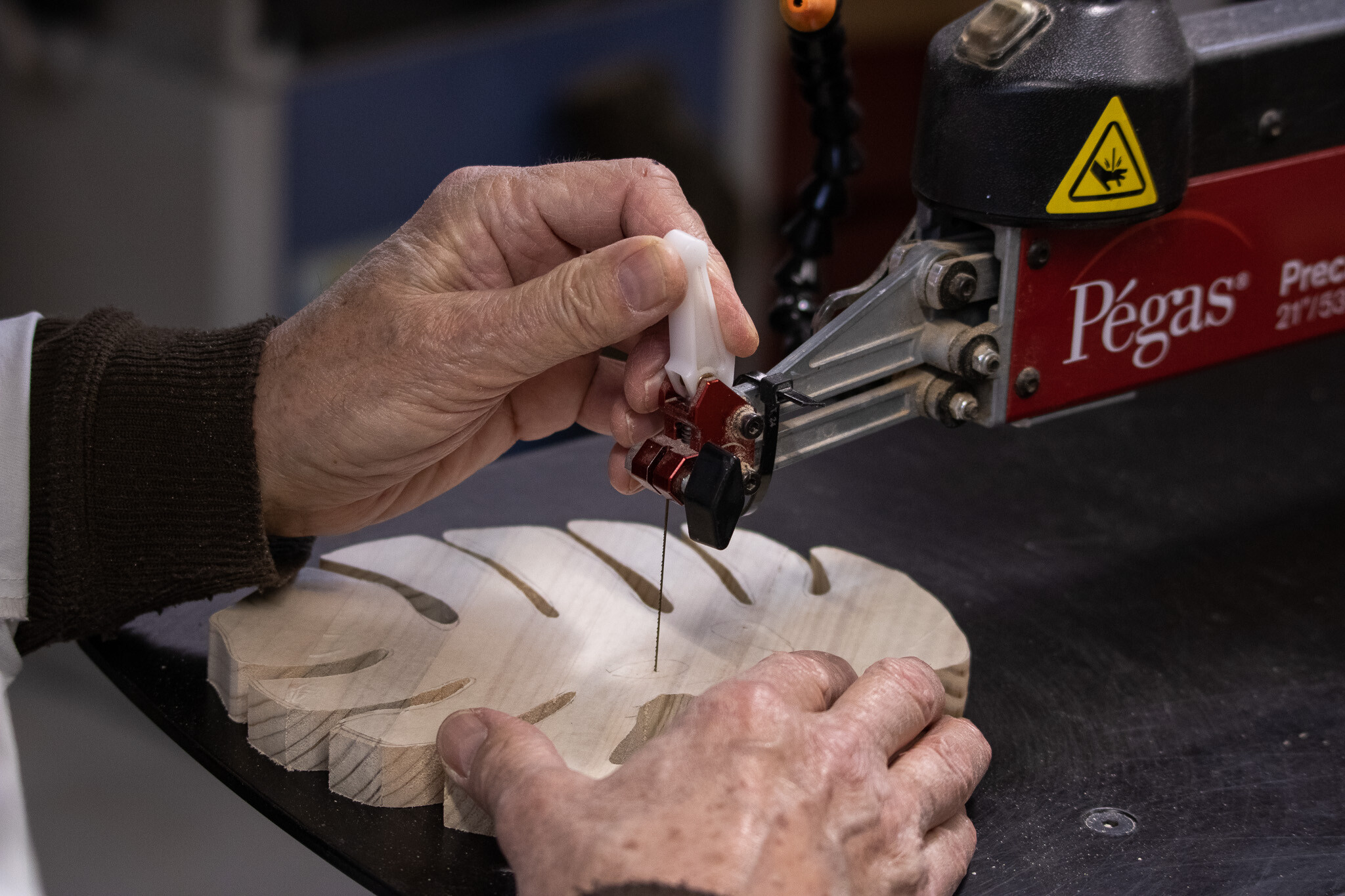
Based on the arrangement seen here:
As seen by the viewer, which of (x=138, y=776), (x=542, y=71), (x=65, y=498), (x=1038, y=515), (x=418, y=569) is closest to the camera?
(x=65, y=498)

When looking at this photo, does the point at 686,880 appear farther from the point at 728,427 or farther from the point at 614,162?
the point at 614,162

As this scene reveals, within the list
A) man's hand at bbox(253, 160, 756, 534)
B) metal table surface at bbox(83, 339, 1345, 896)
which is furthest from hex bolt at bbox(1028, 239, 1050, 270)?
metal table surface at bbox(83, 339, 1345, 896)

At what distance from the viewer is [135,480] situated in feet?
3.13

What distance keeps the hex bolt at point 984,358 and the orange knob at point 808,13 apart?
0.28 m

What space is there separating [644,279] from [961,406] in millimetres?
253

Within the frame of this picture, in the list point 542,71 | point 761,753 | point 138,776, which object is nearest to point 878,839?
point 761,753

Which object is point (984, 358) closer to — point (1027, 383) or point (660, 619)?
point (1027, 383)

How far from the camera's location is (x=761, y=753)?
0.75m

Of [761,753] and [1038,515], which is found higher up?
[761,753]

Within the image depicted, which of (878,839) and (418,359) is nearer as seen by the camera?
(878,839)

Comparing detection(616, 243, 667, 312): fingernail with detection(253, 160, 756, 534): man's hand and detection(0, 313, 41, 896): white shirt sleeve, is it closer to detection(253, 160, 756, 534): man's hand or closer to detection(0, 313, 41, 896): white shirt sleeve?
detection(253, 160, 756, 534): man's hand

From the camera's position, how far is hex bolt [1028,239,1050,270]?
35.8 inches

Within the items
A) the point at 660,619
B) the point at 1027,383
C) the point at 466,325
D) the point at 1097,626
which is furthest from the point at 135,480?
the point at 1097,626

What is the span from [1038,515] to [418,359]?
0.64 metres
